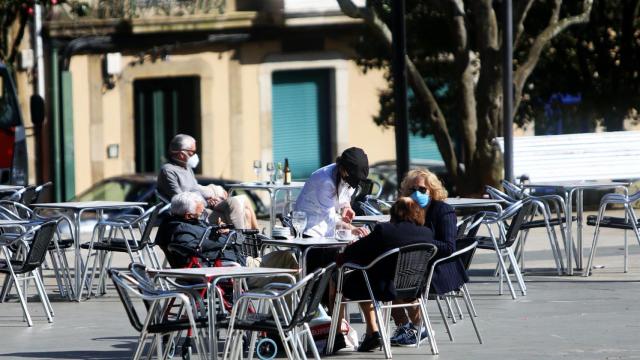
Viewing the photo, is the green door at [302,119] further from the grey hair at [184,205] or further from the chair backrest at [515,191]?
the grey hair at [184,205]

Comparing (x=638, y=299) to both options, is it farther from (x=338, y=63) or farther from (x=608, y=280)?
(x=338, y=63)

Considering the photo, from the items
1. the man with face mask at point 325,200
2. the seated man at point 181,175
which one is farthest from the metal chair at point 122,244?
the man with face mask at point 325,200

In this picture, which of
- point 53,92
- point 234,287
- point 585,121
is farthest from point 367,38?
point 234,287

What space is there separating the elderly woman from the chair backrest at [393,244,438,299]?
0.35 metres

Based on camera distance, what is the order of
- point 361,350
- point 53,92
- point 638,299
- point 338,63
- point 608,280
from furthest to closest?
point 338,63, point 53,92, point 608,280, point 638,299, point 361,350

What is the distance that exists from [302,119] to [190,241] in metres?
24.0

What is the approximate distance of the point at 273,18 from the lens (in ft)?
115

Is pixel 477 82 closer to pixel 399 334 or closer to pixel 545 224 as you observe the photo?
pixel 545 224

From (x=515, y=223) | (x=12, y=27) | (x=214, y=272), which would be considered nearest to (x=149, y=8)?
(x=12, y=27)

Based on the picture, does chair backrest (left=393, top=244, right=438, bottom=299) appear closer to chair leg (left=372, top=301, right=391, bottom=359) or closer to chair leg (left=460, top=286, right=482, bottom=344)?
chair leg (left=372, top=301, right=391, bottom=359)

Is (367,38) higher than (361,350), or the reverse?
(367,38)

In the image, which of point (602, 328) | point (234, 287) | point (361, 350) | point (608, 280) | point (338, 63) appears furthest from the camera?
point (338, 63)

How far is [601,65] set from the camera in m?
28.5

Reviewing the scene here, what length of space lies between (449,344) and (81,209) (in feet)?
13.8
